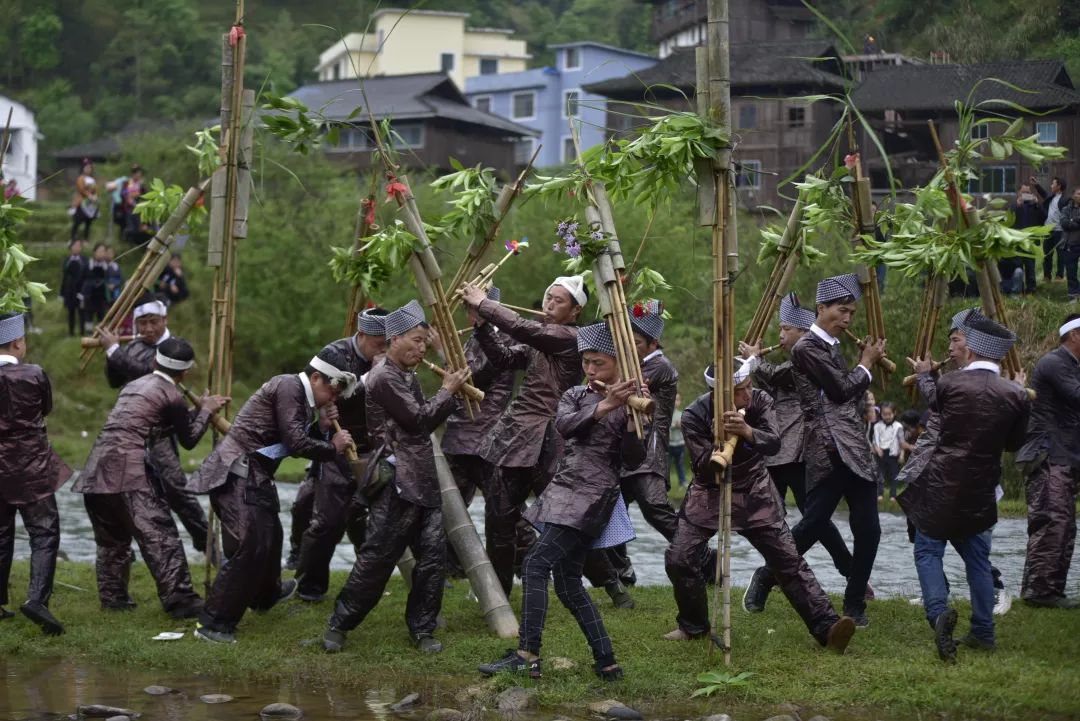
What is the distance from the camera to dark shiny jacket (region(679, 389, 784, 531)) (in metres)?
8.53

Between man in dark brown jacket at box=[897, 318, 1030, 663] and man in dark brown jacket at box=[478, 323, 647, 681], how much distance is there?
6.07 ft

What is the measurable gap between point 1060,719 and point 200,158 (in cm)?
786

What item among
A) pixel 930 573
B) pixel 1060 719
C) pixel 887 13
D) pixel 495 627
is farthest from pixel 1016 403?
pixel 887 13

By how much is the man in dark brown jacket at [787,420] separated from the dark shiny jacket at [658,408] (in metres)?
0.62

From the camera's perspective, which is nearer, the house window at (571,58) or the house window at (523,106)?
the house window at (571,58)

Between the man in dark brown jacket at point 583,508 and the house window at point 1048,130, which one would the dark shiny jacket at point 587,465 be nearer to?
the man in dark brown jacket at point 583,508

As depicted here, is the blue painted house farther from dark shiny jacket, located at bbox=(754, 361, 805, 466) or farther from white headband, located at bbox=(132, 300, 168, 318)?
dark shiny jacket, located at bbox=(754, 361, 805, 466)

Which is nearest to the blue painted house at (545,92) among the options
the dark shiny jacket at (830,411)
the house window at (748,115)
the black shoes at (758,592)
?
the house window at (748,115)

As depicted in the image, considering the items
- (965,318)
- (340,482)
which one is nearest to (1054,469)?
(965,318)

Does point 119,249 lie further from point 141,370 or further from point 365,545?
point 365,545

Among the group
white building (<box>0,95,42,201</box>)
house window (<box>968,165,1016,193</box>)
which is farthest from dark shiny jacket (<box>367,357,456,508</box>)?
white building (<box>0,95,42,201</box>)

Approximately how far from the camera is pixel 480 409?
35.0ft

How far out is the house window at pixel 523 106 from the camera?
60375 mm

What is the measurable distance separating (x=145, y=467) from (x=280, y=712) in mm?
3241
